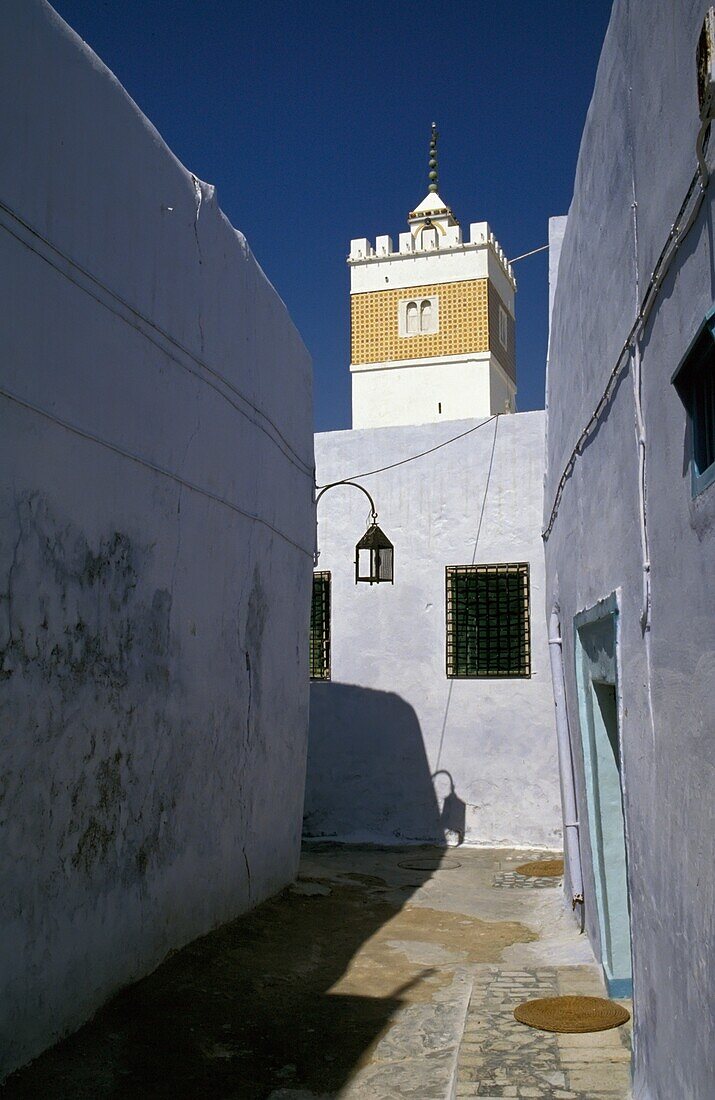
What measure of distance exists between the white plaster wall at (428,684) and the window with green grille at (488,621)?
0.11m

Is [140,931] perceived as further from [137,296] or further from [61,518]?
[137,296]

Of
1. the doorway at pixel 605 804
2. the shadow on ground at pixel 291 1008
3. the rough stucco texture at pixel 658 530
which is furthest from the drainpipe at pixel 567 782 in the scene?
the rough stucco texture at pixel 658 530

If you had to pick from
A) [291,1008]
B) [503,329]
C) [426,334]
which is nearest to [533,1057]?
[291,1008]

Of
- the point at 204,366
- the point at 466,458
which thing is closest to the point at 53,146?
the point at 204,366

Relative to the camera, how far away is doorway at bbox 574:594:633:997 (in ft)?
16.8

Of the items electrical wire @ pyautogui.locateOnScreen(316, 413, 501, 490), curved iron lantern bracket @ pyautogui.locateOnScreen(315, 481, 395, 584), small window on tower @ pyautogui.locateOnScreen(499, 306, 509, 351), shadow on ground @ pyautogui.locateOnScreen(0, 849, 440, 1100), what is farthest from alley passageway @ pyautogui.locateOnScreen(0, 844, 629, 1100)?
small window on tower @ pyautogui.locateOnScreen(499, 306, 509, 351)

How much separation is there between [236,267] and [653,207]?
13.1 feet

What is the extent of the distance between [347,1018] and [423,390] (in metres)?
16.2

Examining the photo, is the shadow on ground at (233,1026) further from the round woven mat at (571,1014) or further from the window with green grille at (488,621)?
the window with green grille at (488,621)

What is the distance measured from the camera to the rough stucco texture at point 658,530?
8.54 feet

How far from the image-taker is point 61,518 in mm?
4348

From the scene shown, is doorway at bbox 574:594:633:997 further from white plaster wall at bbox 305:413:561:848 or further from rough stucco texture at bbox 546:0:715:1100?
white plaster wall at bbox 305:413:561:848

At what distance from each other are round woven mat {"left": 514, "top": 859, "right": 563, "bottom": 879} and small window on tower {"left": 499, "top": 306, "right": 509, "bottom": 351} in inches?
514

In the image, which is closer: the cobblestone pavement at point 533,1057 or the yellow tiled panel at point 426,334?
the cobblestone pavement at point 533,1057
